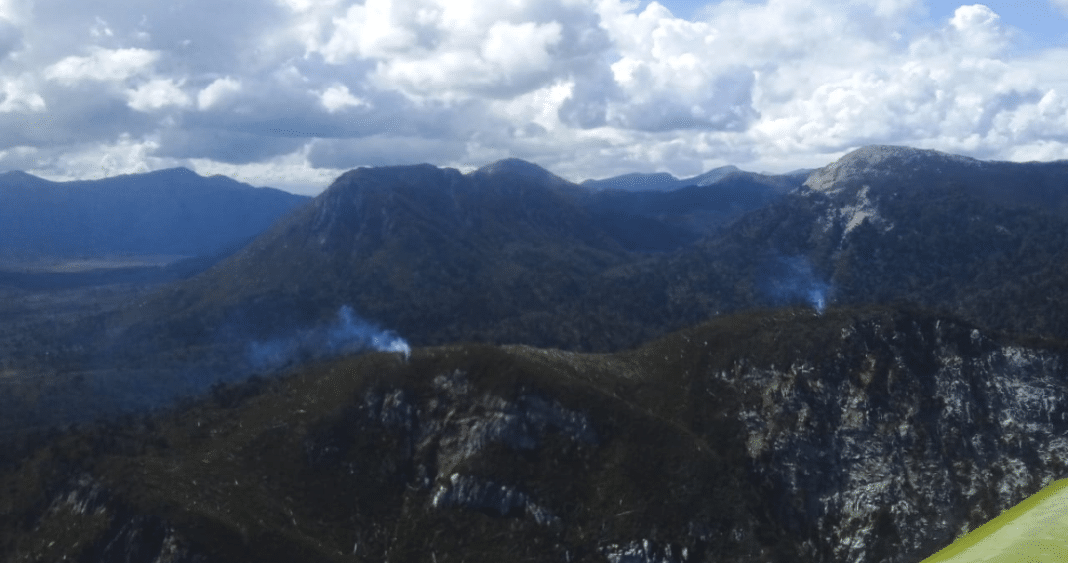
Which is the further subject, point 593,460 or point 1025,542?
point 593,460

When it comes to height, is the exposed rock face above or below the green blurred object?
below

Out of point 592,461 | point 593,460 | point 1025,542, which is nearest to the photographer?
point 1025,542

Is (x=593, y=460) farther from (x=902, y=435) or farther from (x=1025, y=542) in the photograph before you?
(x=1025, y=542)

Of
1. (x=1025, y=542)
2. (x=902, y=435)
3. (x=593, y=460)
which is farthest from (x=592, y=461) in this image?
(x=1025, y=542)

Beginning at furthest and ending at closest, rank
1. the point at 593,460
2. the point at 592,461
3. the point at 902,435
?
the point at 593,460 < the point at 592,461 < the point at 902,435

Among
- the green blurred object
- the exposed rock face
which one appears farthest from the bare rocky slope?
the green blurred object

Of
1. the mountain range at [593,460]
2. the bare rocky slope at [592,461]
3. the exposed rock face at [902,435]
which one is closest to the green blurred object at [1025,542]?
the mountain range at [593,460]

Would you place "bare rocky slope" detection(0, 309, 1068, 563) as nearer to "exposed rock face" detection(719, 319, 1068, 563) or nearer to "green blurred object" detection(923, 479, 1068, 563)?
"exposed rock face" detection(719, 319, 1068, 563)

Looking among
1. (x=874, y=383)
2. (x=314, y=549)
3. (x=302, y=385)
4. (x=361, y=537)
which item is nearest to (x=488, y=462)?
(x=361, y=537)

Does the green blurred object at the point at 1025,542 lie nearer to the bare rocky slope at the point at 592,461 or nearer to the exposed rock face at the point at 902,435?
the bare rocky slope at the point at 592,461

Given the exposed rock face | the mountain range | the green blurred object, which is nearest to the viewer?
the green blurred object

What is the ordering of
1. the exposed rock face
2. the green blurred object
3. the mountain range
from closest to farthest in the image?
the green blurred object → the mountain range → the exposed rock face

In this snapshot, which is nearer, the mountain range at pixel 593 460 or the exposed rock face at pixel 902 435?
the mountain range at pixel 593 460
